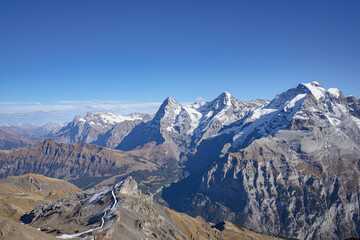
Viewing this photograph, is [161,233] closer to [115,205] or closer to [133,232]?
[133,232]

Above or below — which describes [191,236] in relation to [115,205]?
below

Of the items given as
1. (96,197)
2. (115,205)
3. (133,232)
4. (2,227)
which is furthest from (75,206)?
(2,227)

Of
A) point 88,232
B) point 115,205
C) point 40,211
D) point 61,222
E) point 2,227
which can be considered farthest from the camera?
point 40,211

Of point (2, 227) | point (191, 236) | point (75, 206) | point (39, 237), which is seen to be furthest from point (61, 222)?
point (191, 236)

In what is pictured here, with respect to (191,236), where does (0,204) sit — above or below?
above

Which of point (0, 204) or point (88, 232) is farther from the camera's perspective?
point (0, 204)

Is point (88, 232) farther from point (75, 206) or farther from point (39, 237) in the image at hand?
point (75, 206)

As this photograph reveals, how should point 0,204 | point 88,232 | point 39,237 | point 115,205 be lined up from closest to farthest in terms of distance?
point 39,237 → point 88,232 → point 115,205 → point 0,204

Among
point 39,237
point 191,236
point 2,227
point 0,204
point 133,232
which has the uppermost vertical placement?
point 2,227

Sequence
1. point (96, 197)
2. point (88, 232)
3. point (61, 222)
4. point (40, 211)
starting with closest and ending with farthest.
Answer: point (88, 232) → point (61, 222) → point (40, 211) → point (96, 197)
